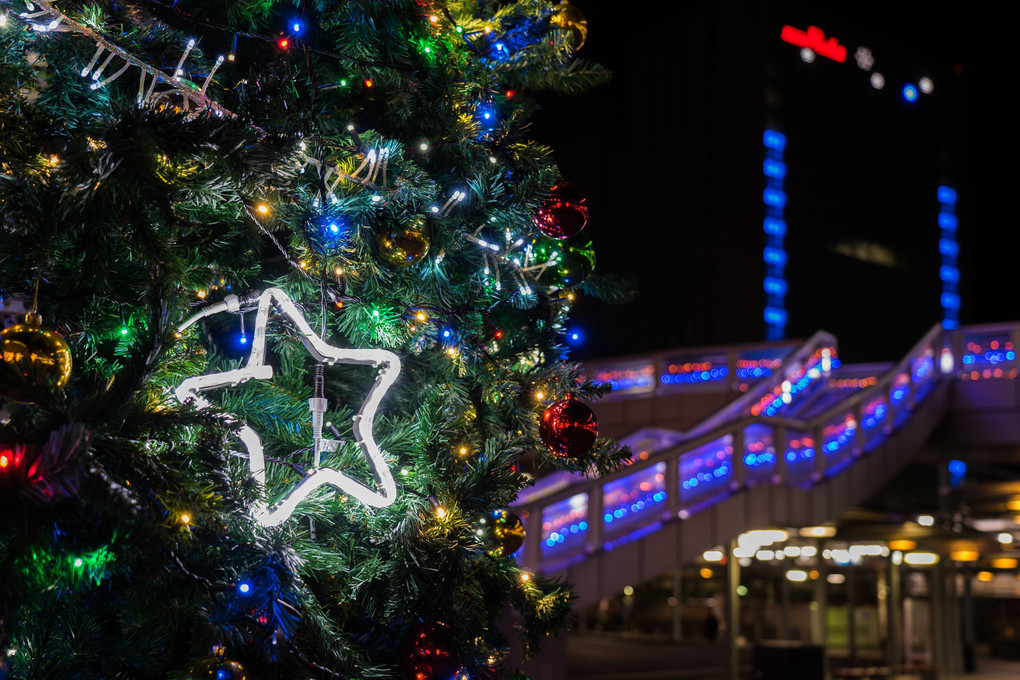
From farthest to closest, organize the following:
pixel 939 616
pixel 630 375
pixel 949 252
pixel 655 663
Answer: pixel 949 252, pixel 655 663, pixel 939 616, pixel 630 375

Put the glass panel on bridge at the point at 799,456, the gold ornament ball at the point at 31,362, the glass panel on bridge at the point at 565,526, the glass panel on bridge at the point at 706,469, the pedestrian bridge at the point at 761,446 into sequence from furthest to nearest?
the glass panel on bridge at the point at 799,456
the glass panel on bridge at the point at 706,469
the pedestrian bridge at the point at 761,446
the glass panel on bridge at the point at 565,526
the gold ornament ball at the point at 31,362

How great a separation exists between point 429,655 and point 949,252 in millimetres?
71744

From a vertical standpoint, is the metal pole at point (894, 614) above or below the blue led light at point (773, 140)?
below

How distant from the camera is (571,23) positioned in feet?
9.44

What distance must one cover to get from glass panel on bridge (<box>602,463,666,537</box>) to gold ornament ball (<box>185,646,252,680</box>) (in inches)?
285

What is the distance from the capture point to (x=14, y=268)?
1924 mm

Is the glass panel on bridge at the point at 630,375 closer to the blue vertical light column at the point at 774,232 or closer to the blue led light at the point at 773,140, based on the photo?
the blue vertical light column at the point at 774,232

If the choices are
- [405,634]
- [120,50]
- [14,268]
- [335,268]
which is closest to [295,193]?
[335,268]

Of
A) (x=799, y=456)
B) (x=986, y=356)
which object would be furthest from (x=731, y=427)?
(x=986, y=356)

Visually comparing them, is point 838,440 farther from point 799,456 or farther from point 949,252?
point 949,252

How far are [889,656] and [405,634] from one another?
16.8 m

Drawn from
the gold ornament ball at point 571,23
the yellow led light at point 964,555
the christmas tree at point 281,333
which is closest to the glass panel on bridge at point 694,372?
the yellow led light at point 964,555

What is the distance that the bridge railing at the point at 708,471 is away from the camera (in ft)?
28.4

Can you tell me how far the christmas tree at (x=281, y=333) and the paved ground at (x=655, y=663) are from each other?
13.1 m
